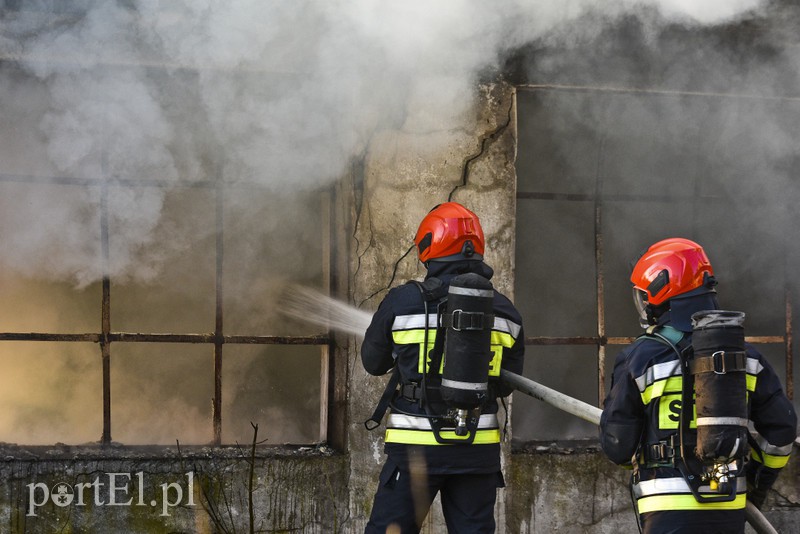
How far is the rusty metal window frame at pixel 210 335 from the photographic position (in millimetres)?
4738

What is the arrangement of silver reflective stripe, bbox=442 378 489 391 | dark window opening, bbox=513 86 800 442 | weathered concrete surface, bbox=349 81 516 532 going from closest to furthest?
Result: 1. silver reflective stripe, bbox=442 378 489 391
2. weathered concrete surface, bbox=349 81 516 532
3. dark window opening, bbox=513 86 800 442

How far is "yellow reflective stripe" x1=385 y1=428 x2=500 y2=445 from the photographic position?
12.0ft

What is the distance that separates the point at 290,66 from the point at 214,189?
0.84 m

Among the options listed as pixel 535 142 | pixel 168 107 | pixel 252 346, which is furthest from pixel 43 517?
pixel 535 142

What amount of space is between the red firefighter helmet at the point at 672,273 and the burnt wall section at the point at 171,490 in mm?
2228

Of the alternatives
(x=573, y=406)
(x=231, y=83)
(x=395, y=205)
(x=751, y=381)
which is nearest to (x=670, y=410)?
(x=751, y=381)

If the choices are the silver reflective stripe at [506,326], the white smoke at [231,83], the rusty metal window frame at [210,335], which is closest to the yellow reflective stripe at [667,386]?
the silver reflective stripe at [506,326]

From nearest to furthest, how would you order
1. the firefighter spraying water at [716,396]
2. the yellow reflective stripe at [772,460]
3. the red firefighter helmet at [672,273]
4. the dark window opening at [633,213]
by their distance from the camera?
the firefighter spraying water at [716,396] → the red firefighter helmet at [672,273] → the yellow reflective stripe at [772,460] → the dark window opening at [633,213]

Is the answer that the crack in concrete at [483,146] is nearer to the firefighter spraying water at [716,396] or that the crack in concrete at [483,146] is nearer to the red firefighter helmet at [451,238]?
the red firefighter helmet at [451,238]

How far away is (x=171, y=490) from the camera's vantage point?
179 inches

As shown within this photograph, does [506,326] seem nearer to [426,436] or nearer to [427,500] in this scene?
[426,436]

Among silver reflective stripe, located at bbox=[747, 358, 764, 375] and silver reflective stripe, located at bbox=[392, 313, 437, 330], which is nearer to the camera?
silver reflective stripe, located at bbox=[747, 358, 764, 375]

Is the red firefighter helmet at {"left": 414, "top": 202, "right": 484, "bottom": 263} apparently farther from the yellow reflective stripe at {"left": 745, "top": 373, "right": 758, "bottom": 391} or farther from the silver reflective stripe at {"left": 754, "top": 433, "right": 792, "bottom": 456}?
the silver reflective stripe at {"left": 754, "top": 433, "right": 792, "bottom": 456}

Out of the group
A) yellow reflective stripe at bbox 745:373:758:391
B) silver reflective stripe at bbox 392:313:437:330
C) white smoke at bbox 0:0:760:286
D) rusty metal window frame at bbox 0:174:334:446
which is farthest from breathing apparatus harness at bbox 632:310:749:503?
rusty metal window frame at bbox 0:174:334:446
